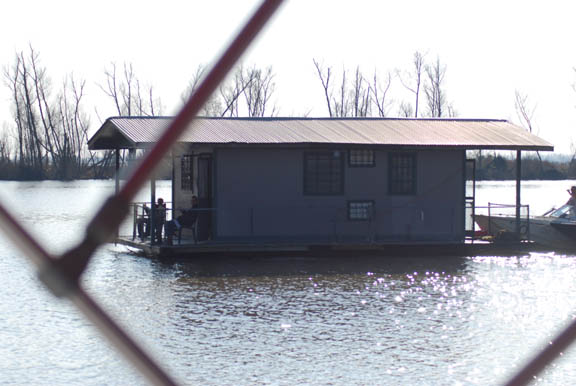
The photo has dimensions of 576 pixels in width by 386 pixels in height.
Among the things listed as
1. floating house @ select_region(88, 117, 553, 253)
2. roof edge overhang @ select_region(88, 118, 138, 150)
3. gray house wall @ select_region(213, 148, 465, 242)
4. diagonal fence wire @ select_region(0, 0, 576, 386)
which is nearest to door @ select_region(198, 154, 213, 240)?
floating house @ select_region(88, 117, 553, 253)

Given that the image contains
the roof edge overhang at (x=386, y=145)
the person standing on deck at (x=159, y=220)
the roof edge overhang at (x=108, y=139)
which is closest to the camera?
the roof edge overhang at (x=386, y=145)

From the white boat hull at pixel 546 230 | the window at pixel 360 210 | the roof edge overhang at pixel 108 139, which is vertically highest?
the roof edge overhang at pixel 108 139

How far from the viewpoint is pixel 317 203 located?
23.5m

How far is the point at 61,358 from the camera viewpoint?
11898mm

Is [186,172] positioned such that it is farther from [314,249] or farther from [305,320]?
[305,320]

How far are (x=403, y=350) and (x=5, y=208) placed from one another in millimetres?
11842

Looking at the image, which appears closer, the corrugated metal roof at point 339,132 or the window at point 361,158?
the corrugated metal roof at point 339,132

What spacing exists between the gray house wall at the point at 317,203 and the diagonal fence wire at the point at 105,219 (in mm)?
21679

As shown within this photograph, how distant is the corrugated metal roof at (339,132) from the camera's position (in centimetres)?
2309

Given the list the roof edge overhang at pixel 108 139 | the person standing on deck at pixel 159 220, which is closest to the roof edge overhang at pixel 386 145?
the person standing on deck at pixel 159 220

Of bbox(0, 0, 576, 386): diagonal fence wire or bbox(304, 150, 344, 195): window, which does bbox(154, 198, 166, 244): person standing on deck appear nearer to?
bbox(304, 150, 344, 195): window

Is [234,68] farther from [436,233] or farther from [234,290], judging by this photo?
[436,233]

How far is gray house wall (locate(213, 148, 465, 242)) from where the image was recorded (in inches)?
907

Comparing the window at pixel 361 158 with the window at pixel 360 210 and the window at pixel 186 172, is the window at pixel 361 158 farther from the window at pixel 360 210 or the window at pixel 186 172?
the window at pixel 186 172
